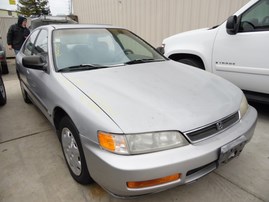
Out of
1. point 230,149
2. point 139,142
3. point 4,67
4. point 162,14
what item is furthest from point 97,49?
point 4,67

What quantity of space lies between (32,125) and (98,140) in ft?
7.37

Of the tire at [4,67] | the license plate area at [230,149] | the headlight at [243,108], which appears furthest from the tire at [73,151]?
the tire at [4,67]

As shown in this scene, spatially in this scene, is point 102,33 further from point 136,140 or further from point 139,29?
point 139,29

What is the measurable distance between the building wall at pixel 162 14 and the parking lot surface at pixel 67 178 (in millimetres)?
2968

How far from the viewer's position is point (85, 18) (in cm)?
1091

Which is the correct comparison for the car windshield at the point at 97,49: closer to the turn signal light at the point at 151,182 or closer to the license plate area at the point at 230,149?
the turn signal light at the point at 151,182

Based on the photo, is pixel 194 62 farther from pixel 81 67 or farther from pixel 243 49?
pixel 81 67

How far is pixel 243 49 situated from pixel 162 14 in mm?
3629

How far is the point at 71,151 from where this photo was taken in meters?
2.03

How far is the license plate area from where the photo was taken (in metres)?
1.65

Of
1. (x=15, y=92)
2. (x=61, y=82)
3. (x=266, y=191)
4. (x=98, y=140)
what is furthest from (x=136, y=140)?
(x=15, y=92)

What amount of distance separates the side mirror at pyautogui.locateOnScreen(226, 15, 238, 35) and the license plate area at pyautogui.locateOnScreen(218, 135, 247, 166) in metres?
1.96

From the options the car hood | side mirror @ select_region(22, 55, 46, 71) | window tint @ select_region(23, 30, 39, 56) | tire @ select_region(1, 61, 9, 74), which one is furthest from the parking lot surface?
tire @ select_region(1, 61, 9, 74)

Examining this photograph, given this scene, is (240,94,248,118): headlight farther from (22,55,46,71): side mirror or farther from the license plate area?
(22,55,46,71): side mirror
